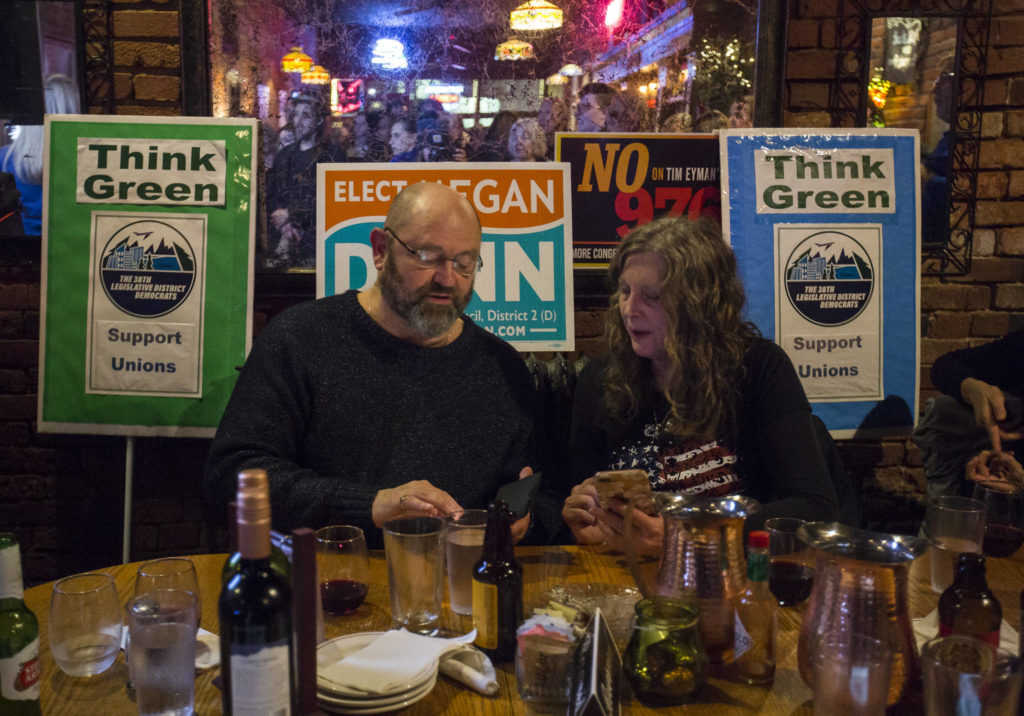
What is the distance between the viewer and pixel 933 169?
9.75ft

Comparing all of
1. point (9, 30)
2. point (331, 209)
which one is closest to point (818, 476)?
point (331, 209)

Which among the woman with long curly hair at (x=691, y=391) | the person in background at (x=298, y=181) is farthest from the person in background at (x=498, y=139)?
A: the woman with long curly hair at (x=691, y=391)

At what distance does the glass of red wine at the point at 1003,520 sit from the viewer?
1.48 m

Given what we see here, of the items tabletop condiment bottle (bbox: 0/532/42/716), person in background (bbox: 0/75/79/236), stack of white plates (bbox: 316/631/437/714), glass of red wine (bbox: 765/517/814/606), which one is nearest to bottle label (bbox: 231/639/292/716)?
stack of white plates (bbox: 316/631/437/714)

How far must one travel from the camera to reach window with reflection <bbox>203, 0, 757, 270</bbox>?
284 centimetres

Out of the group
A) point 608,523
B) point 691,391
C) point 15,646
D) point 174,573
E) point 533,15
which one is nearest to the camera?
point 15,646

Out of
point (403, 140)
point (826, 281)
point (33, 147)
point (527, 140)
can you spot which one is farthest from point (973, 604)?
point (33, 147)

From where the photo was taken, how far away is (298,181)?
113 inches

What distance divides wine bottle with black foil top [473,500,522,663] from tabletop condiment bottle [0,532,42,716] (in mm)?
532

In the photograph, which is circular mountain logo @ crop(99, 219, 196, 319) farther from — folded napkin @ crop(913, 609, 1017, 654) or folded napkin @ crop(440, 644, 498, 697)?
folded napkin @ crop(913, 609, 1017, 654)

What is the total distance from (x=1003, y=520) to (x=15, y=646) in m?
1.57

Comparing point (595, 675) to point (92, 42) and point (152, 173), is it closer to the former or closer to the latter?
point (152, 173)

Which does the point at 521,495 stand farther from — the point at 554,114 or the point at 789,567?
the point at 554,114

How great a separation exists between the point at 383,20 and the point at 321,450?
1678mm
